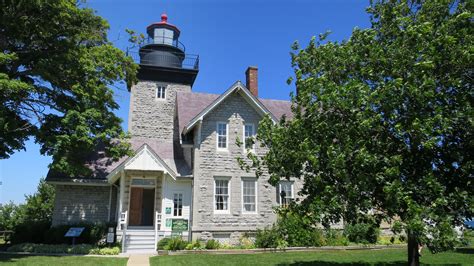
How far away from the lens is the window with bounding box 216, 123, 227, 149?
64.0 feet

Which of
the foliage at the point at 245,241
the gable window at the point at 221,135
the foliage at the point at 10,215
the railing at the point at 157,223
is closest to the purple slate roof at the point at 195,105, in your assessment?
the gable window at the point at 221,135

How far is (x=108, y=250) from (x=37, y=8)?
10.3 m

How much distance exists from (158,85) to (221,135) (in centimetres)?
817

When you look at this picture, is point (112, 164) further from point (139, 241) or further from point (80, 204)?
point (139, 241)

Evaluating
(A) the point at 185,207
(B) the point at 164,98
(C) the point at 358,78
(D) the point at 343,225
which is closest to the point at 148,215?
(A) the point at 185,207

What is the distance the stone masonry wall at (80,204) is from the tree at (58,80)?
8.68ft

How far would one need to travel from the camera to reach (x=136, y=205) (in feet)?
64.4

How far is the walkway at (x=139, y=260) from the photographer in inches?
511

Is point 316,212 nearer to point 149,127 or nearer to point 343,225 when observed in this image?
point 343,225

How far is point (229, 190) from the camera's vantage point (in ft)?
61.8

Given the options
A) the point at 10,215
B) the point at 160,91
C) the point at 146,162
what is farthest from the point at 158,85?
the point at 10,215

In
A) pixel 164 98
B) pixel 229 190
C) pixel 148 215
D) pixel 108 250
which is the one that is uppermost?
pixel 164 98

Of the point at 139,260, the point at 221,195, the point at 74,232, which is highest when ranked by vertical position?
the point at 221,195

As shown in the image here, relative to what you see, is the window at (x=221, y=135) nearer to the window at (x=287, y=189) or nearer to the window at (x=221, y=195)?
the window at (x=221, y=195)
